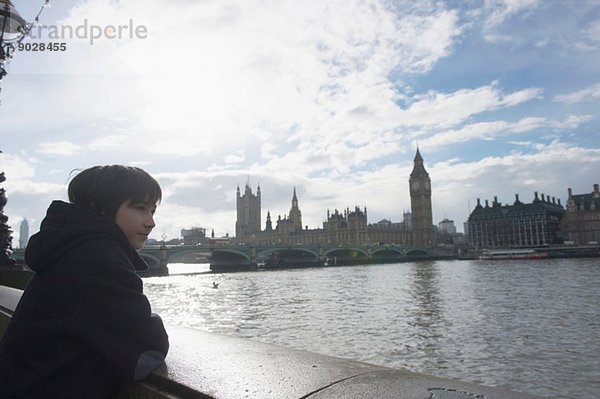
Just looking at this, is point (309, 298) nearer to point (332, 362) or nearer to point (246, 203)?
point (332, 362)

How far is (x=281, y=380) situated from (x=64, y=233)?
36.9 inches

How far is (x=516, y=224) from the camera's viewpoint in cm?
10650

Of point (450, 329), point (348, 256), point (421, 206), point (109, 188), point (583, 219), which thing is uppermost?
point (421, 206)

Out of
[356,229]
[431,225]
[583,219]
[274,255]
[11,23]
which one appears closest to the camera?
[11,23]

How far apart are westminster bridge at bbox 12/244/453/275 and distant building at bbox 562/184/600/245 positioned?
84.9ft

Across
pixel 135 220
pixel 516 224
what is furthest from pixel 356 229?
pixel 135 220

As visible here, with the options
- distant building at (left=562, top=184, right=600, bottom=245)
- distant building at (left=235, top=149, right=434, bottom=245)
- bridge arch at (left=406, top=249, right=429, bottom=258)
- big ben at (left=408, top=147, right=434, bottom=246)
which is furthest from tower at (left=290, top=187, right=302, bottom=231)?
distant building at (left=562, top=184, right=600, bottom=245)

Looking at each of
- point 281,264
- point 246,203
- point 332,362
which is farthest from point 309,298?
point 246,203

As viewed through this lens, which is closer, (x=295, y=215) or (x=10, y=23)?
(x=10, y=23)

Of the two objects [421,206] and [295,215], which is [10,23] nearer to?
[421,206]

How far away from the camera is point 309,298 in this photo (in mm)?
21734

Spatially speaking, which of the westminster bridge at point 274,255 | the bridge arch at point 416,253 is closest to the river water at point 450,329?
the westminster bridge at point 274,255

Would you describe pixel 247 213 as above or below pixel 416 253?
above

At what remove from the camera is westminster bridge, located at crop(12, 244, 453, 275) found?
52594 millimetres
